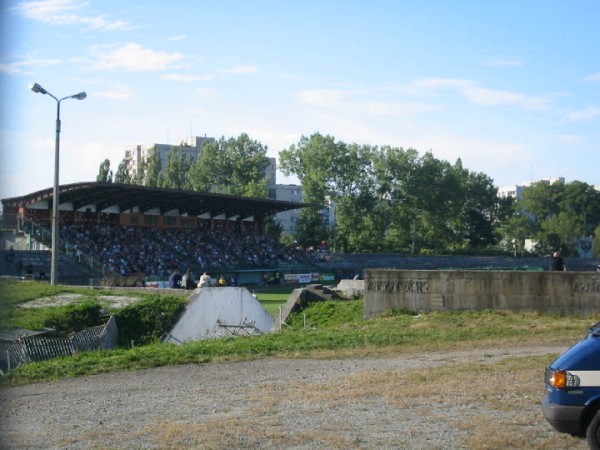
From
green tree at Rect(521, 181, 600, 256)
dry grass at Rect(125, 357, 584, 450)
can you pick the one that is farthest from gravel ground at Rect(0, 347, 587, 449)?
green tree at Rect(521, 181, 600, 256)

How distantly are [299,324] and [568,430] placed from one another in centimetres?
1648

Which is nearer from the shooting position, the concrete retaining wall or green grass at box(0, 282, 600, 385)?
green grass at box(0, 282, 600, 385)

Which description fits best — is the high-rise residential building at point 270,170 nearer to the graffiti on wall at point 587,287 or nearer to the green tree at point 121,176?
the green tree at point 121,176

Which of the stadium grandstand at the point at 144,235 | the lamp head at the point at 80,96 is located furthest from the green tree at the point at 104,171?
the lamp head at the point at 80,96

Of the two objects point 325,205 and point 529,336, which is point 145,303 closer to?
point 529,336

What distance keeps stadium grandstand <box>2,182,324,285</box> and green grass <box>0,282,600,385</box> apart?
25150 mm

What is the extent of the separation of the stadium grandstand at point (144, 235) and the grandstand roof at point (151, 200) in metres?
0.07

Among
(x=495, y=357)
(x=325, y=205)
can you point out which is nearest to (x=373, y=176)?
(x=325, y=205)

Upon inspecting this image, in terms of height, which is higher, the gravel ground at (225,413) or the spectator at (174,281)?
the spectator at (174,281)

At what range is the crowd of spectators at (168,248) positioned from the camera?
54.3 m

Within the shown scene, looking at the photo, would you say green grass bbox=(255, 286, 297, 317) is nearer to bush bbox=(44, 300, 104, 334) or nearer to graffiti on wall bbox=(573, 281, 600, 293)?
bush bbox=(44, 300, 104, 334)

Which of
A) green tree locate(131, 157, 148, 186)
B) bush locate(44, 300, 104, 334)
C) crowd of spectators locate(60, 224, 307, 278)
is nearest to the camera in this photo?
bush locate(44, 300, 104, 334)

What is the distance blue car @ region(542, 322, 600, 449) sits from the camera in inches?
340

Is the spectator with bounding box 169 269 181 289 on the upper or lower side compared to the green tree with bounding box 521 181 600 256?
lower
